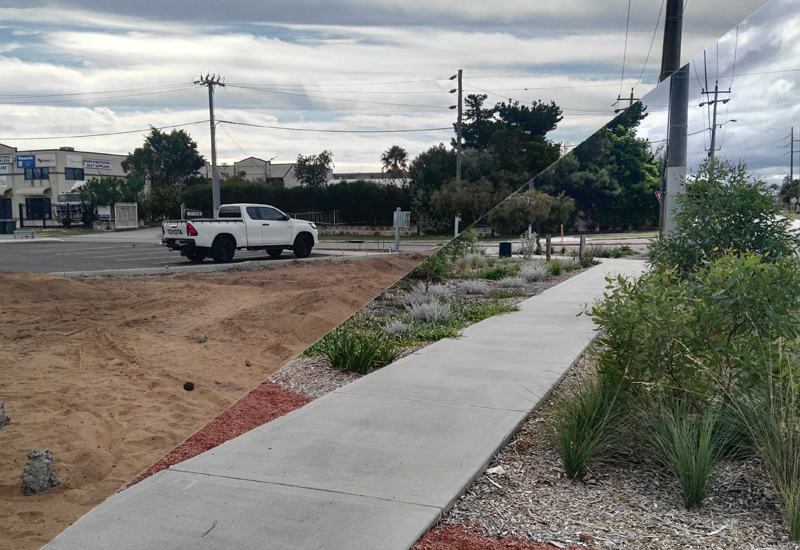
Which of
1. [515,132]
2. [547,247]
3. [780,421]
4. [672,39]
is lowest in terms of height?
[780,421]

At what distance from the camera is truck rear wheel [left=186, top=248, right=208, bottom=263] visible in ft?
5.02

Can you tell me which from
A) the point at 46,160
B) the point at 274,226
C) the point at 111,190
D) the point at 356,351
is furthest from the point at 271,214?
the point at 356,351

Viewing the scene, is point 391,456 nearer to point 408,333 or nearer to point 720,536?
point 408,333

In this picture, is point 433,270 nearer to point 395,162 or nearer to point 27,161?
point 395,162

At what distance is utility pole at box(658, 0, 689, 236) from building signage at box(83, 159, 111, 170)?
4.98 feet

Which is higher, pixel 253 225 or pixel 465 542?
pixel 253 225

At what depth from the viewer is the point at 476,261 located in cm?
336

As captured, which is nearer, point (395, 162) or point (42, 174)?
point (42, 174)

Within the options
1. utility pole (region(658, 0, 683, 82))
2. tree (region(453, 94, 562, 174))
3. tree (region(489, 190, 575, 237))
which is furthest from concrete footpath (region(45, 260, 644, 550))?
tree (region(453, 94, 562, 174))

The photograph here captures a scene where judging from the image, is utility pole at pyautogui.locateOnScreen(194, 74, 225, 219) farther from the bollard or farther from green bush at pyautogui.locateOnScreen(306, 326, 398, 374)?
green bush at pyautogui.locateOnScreen(306, 326, 398, 374)

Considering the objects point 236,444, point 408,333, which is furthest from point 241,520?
point 408,333

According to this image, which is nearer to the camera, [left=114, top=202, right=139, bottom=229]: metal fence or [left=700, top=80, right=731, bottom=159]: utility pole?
[left=114, top=202, right=139, bottom=229]: metal fence

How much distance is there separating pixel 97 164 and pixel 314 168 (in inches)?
17.8

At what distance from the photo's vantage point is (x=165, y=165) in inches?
60.6
